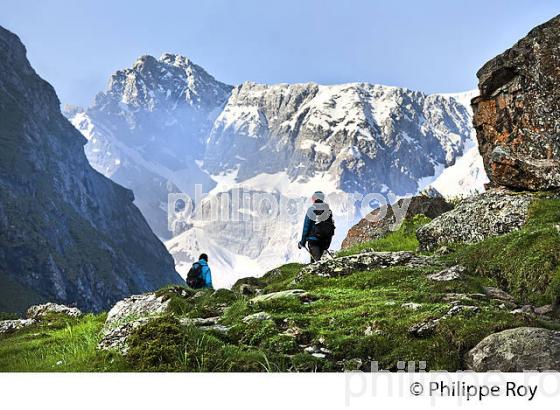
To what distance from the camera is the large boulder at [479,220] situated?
21.0 metres

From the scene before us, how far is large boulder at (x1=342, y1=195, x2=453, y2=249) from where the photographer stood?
116 feet

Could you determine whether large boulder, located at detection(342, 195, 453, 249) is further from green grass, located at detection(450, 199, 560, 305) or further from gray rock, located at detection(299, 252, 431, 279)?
green grass, located at detection(450, 199, 560, 305)

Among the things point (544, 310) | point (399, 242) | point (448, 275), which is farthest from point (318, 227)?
point (544, 310)

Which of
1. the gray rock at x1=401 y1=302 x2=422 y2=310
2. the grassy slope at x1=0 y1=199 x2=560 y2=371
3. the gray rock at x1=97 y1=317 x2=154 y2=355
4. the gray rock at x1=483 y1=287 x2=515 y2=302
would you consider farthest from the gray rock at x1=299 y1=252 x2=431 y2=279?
the gray rock at x1=97 y1=317 x2=154 y2=355

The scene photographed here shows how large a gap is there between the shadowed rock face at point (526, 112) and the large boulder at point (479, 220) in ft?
3.54

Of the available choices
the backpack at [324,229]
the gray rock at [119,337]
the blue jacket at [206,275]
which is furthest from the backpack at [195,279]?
the gray rock at [119,337]

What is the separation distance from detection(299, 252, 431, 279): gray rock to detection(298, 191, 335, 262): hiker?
2.39 meters

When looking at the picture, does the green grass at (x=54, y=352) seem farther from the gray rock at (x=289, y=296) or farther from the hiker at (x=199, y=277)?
the hiker at (x=199, y=277)

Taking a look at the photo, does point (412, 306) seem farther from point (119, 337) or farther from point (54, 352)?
point (54, 352)
